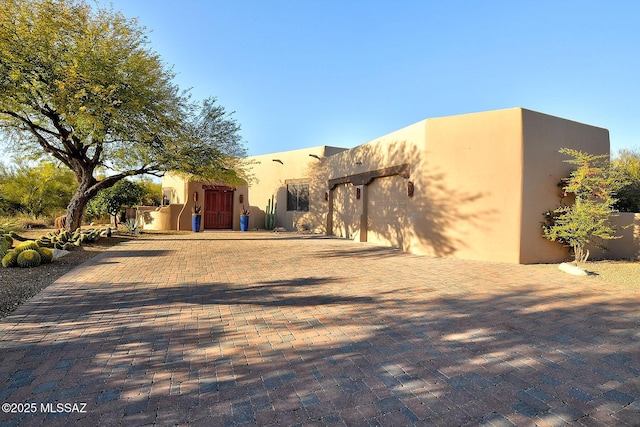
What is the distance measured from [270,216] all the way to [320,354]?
1821 centimetres

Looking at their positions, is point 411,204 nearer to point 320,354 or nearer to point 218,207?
point 320,354

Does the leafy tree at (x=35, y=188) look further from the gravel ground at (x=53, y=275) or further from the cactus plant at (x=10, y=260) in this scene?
the cactus plant at (x=10, y=260)

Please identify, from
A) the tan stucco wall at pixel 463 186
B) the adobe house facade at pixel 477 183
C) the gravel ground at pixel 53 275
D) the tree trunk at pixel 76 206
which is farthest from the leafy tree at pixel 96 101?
the tan stucco wall at pixel 463 186

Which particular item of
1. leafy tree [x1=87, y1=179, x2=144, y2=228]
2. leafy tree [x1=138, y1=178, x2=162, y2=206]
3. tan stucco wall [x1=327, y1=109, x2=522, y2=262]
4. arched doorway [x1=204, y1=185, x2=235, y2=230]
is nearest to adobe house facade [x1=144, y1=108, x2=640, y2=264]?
tan stucco wall [x1=327, y1=109, x2=522, y2=262]

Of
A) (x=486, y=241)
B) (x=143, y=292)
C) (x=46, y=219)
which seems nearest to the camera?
(x=143, y=292)

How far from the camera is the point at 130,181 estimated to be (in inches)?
707

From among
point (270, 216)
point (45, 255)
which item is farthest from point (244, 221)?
point (45, 255)

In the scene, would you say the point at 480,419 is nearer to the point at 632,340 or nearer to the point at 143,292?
the point at 632,340

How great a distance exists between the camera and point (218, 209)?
1969cm

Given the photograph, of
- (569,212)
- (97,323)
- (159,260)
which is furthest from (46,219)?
(569,212)

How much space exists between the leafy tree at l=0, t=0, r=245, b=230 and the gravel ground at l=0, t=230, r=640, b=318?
4.12 m

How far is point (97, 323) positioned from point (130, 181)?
16372 millimetres

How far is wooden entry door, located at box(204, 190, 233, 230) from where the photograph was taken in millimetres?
19344

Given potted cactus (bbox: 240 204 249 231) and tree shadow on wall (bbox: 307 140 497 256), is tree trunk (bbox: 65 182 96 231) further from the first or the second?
tree shadow on wall (bbox: 307 140 497 256)
